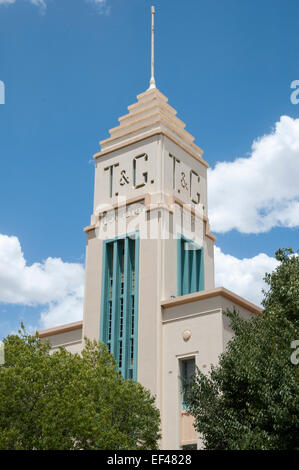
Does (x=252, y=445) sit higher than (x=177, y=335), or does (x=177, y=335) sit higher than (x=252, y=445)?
(x=177, y=335)

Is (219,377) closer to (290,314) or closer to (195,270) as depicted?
(290,314)

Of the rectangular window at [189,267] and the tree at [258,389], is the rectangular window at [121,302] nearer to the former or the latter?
the rectangular window at [189,267]

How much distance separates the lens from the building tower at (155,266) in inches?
1208

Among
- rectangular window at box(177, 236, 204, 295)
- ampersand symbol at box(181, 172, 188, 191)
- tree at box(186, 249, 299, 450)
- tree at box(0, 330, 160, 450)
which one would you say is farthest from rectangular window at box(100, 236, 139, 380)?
tree at box(186, 249, 299, 450)

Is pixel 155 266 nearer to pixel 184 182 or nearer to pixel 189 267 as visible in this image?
pixel 189 267

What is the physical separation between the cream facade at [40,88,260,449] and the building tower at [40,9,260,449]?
0.06 m

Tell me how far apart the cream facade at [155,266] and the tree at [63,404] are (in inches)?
202

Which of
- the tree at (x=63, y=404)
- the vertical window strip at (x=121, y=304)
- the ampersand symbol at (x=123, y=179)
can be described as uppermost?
the ampersand symbol at (x=123, y=179)

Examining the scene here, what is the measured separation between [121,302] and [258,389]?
15983 mm

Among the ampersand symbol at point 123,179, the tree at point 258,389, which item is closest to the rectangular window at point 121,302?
the ampersand symbol at point 123,179

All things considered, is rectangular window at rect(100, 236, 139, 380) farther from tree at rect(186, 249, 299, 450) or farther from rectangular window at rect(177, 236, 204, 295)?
tree at rect(186, 249, 299, 450)
